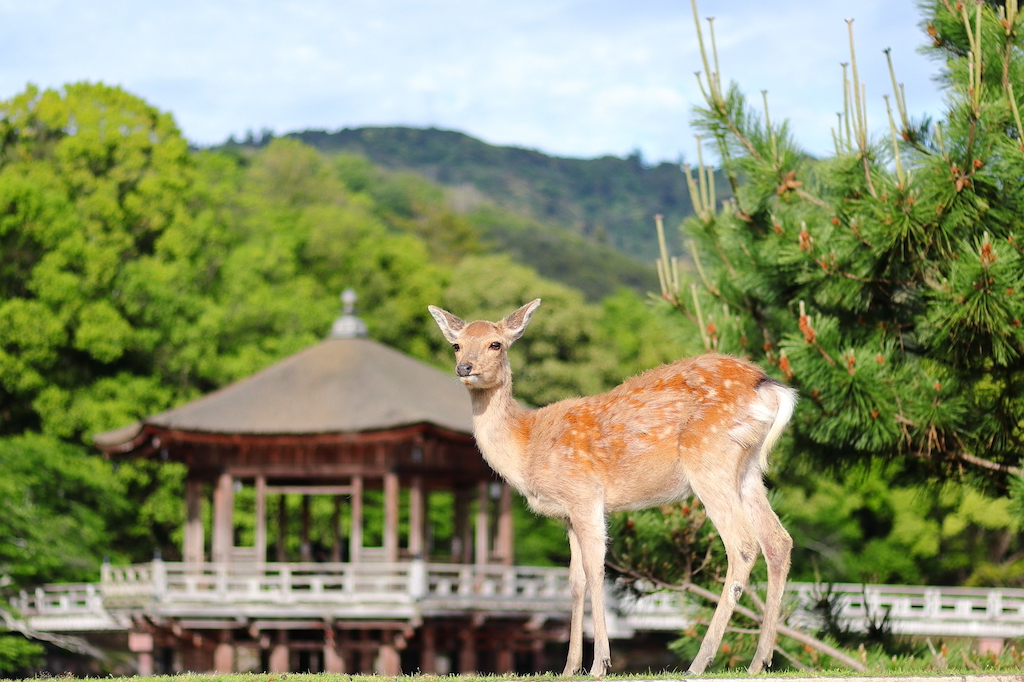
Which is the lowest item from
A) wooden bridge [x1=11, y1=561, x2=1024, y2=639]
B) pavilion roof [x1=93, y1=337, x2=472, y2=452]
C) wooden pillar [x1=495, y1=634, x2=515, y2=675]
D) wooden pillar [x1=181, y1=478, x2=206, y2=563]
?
wooden pillar [x1=495, y1=634, x2=515, y2=675]

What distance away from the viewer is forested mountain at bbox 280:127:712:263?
567ft

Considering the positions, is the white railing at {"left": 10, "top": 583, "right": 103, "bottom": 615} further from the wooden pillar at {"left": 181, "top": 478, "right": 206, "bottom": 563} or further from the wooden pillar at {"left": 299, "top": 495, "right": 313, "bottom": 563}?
the wooden pillar at {"left": 299, "top": 495, "right": 313, "bottom": 563}

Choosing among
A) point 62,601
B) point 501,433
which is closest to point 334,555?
point 62,601

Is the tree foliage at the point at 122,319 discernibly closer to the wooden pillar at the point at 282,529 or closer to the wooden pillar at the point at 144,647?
the wooden pillar at the point at 144,647

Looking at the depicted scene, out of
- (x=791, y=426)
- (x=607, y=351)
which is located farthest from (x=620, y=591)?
(x=607, y=351)

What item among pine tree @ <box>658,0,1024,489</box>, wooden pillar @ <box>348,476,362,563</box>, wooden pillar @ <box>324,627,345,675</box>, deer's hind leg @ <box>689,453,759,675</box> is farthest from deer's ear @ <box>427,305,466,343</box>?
wooden pillar @ <box>324,627,345,675</box>

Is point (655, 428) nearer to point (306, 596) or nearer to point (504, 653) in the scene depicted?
point (306, 596)

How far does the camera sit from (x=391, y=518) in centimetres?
2583

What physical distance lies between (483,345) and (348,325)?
66.3ft

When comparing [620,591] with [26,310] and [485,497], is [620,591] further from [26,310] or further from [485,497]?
[26,310]

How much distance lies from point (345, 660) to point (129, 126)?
1726cm

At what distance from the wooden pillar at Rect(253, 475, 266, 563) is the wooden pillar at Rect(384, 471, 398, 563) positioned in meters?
2.30

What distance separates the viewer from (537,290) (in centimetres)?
4525

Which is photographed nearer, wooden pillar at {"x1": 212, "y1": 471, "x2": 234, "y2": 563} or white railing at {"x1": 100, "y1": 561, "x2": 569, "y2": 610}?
white railing at {"x1": 100, "y1": 561, "x2": 569, "y2": 610}
